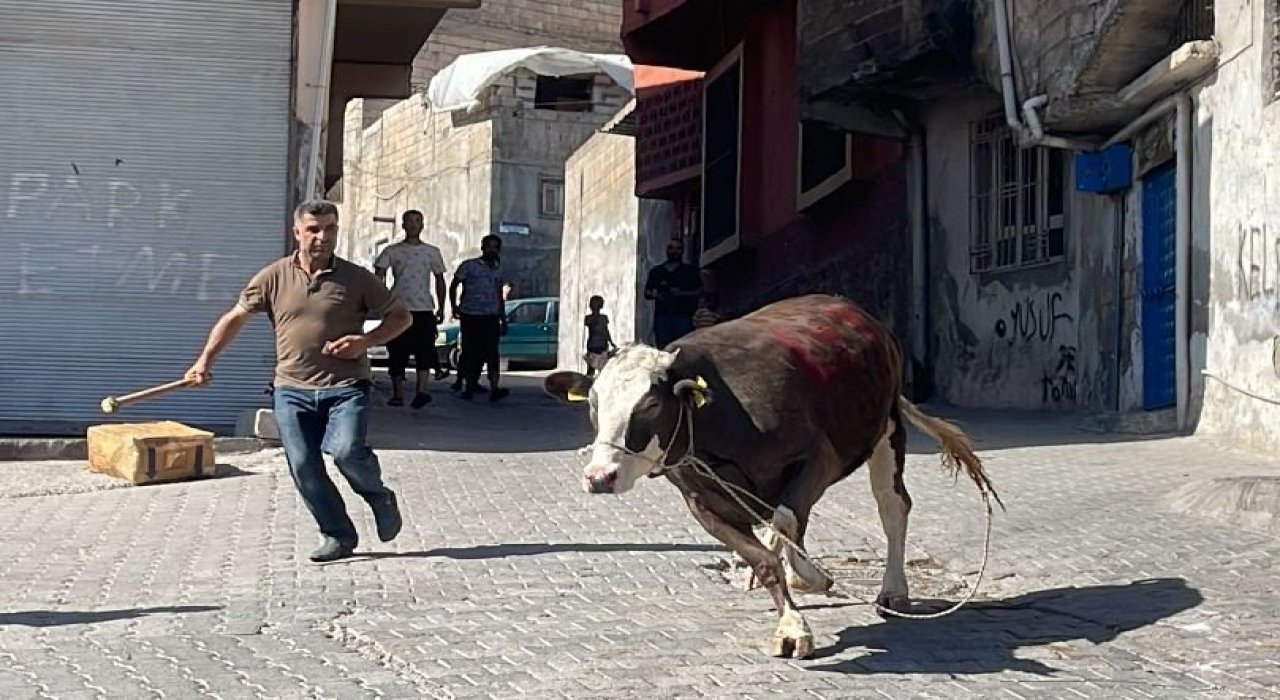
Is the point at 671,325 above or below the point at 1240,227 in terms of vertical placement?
below

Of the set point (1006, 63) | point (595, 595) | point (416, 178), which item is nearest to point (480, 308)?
point (1006, 63)

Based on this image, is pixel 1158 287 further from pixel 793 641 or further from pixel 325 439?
pixel 793 641

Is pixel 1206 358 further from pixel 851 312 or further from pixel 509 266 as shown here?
pixel 509 266

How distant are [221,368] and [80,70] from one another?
7.98 feet

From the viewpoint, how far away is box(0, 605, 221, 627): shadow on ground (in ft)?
22.4

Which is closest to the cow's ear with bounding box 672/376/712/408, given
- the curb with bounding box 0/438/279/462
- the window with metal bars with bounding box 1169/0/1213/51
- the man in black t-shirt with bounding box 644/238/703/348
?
the curb with bounding box 0/438/279/462

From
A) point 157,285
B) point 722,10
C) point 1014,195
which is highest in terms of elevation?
point 722,10

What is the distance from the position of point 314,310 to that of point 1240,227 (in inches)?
275

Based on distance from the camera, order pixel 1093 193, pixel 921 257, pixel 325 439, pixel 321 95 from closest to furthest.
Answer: pixel 325 439 → pixel 321 95 → pixel 1093 193 → pixel 921 257

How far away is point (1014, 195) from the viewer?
56.5 ft

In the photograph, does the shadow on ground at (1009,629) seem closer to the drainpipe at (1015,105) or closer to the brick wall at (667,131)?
the drainpipe at (1015,105)

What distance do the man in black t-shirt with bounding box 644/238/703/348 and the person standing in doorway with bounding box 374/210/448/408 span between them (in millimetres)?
2728

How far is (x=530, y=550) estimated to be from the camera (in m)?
8.54

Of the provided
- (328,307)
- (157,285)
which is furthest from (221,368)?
(328,307)
